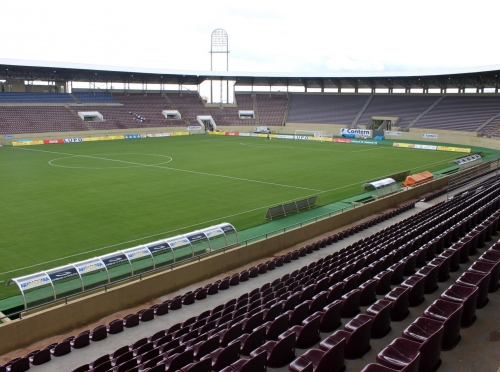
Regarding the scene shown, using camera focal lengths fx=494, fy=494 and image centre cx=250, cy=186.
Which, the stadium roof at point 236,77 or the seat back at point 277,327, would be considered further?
the stadium roof at point 236,77

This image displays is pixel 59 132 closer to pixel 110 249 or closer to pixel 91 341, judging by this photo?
pixel 110 249

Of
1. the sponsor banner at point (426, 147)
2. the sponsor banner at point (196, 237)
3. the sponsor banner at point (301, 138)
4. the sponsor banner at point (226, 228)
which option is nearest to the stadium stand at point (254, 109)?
the sponsor banner at point (426, 147)

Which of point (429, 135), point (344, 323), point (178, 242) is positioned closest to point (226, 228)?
point (178, 242)

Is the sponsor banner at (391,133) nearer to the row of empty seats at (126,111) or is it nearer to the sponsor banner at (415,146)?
the sponsor banner at (415,146)

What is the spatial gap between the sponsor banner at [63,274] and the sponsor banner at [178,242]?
Result: 3566 mm

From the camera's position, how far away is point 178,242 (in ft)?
57.8

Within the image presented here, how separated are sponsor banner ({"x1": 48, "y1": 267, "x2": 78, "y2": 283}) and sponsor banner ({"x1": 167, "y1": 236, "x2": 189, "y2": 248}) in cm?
357

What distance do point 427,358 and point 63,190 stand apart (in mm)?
31030

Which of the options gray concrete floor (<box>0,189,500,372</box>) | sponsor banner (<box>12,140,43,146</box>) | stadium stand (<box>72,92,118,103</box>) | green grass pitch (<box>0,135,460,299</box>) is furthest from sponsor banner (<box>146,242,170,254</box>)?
stadium stand (<box>72,92,118,103</box>)

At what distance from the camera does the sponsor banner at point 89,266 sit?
15065mm

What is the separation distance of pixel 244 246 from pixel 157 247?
400 centimetres

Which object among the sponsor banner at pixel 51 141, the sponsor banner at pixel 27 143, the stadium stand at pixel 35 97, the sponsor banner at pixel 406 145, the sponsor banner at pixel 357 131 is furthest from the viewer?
the sponsor banner at pixel 357 131

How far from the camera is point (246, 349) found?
8.04 metres

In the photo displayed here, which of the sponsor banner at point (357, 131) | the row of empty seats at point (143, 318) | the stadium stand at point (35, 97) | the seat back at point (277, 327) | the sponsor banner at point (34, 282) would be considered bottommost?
the row of empty seats at point (143, 318)
